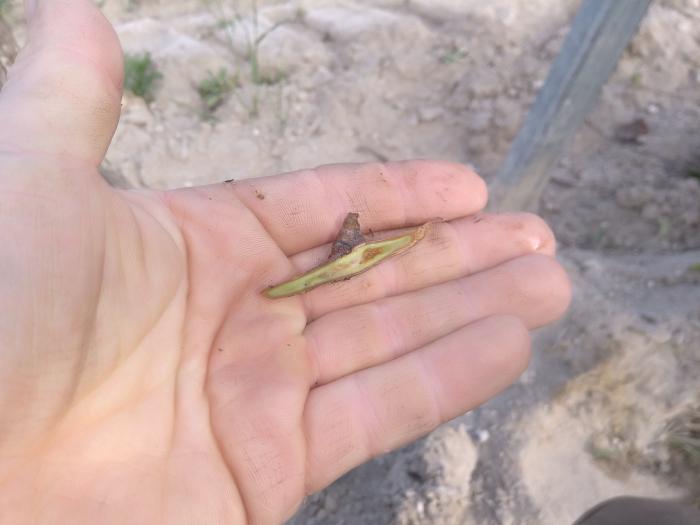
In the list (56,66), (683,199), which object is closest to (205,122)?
(56,66)

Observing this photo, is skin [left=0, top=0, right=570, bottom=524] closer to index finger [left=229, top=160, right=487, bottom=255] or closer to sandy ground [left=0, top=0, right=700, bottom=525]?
index finger [left=229, top=160, right=487, bottom=255]

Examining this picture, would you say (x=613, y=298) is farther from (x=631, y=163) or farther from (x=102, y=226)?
(x=102, y=226)

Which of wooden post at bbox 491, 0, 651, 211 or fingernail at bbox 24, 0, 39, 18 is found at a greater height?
fingernail at bbox 24, 0, 39, 18

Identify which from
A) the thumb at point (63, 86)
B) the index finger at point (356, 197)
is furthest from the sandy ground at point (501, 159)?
the thumb at point (63, 86)

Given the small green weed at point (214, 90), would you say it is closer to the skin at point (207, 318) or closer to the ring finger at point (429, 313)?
the skin at point (207, 318)

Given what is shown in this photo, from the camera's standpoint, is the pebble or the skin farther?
the pebble

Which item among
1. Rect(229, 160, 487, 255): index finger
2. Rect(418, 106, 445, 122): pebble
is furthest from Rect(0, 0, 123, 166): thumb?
Rect(418, 106, 445, 122): pebble

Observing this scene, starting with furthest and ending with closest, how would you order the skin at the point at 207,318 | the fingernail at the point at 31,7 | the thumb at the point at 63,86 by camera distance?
the fingernail at the point at 31,7
the thumb at the point at 63,86
the skin at the point at 207,318
